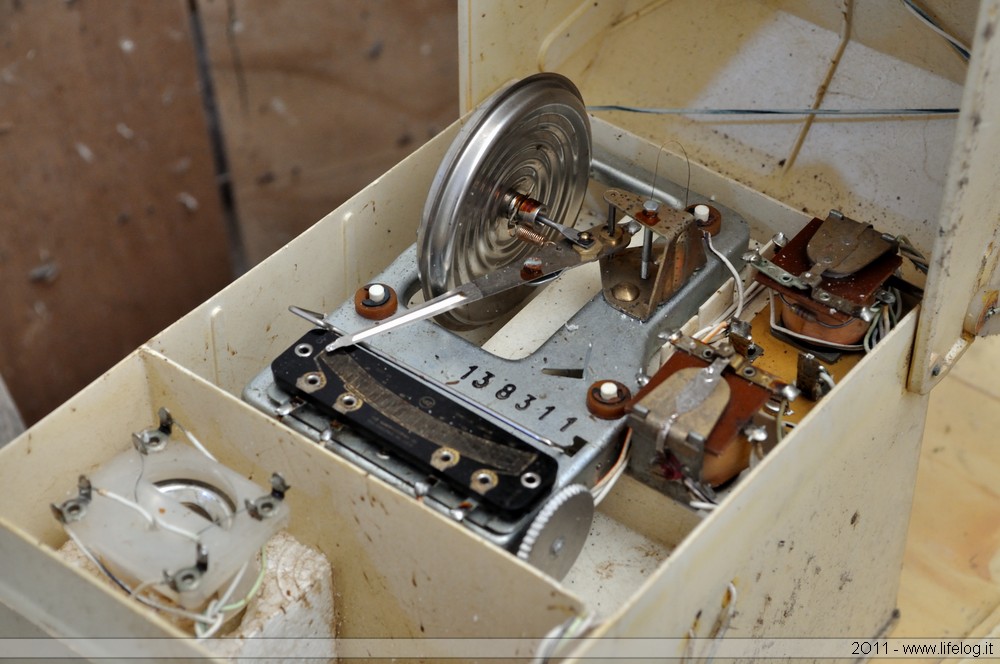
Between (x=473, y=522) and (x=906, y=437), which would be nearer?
(x=473, y=522)

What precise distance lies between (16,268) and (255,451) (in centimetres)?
100

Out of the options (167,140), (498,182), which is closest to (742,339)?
(498,182)

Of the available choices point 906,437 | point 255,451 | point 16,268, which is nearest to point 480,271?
point 255,451

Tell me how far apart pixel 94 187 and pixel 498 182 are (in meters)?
0.95

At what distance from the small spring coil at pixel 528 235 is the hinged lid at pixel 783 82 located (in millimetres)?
290

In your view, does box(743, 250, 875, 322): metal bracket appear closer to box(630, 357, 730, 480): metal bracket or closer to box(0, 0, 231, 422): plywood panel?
box(630, 357, 730, 480): metal bracket

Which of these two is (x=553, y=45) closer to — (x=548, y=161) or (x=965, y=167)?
(x=548, y=161)

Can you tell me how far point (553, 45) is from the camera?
171cm

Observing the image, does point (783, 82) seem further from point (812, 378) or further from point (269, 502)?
point (269, 502)

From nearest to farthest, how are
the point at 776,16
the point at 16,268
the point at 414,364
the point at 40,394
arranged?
the point at 414,364
the point at 776,16
the point at 16,268
the point at 40,394

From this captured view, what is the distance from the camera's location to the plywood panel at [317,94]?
2.21m

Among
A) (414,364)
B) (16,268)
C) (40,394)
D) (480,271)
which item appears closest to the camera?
(414,364)

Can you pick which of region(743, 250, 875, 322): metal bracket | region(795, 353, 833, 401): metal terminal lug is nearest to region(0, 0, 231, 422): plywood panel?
region(743, 250, 875, 322): metal bracket

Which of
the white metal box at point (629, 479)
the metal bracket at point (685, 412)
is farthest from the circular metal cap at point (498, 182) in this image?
the metal bracket at point (685, 412)
